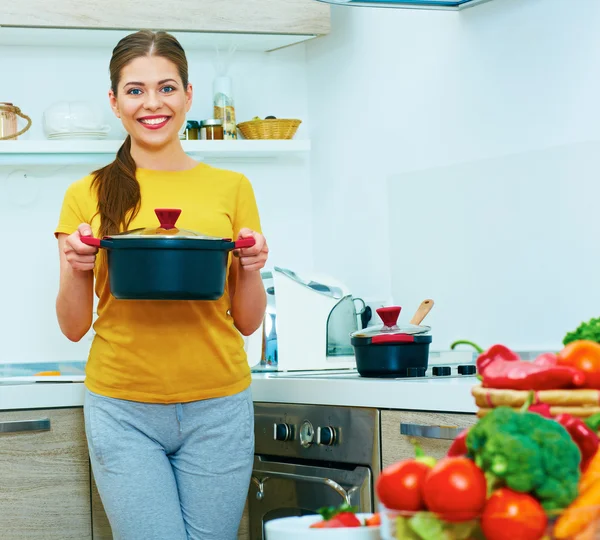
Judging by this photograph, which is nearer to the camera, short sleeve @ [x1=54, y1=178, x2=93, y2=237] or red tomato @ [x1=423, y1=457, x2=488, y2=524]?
red tomato @ [x1=423, y1=457, x2=488, y2=524]

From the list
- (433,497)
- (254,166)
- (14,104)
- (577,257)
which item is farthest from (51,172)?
(433,497)

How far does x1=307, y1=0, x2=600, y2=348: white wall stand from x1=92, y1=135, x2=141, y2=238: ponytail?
988 mm

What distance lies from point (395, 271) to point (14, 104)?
1.19 m

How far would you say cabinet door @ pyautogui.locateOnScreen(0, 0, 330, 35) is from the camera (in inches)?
99.3

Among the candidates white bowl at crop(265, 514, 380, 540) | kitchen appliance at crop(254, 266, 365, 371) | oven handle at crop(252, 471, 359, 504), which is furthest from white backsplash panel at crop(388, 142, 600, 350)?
white bowl at crop(265, 514, 380, 540)

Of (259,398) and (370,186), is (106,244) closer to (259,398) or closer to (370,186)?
(259,398)

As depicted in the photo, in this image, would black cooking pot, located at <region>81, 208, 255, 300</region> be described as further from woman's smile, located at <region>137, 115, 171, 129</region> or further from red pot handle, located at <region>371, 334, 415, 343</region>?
red pot handle, located at <region>371, 334, 415, 343</region>

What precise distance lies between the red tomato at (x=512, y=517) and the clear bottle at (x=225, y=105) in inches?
85.3

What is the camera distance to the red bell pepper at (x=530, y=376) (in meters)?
0.86

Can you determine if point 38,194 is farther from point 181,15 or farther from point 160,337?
point 160,337

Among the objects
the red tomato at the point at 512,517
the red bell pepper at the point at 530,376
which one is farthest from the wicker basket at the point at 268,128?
the red tomato at the point at 512,517

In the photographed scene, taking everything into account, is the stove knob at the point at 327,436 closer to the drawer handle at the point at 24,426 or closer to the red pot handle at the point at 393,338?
the red pot handle at the point at 393,338

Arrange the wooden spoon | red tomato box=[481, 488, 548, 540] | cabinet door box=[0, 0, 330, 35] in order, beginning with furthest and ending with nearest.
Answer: cabinet door box=[0, 0, 330, 35]
the wooden spoon
red tomato box=[481, 488, 548, 540]

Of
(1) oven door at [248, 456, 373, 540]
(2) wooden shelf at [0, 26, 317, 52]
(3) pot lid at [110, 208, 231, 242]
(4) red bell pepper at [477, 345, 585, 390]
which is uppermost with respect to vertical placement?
(2) wooden shelf at [0, 26, 317, 52]
